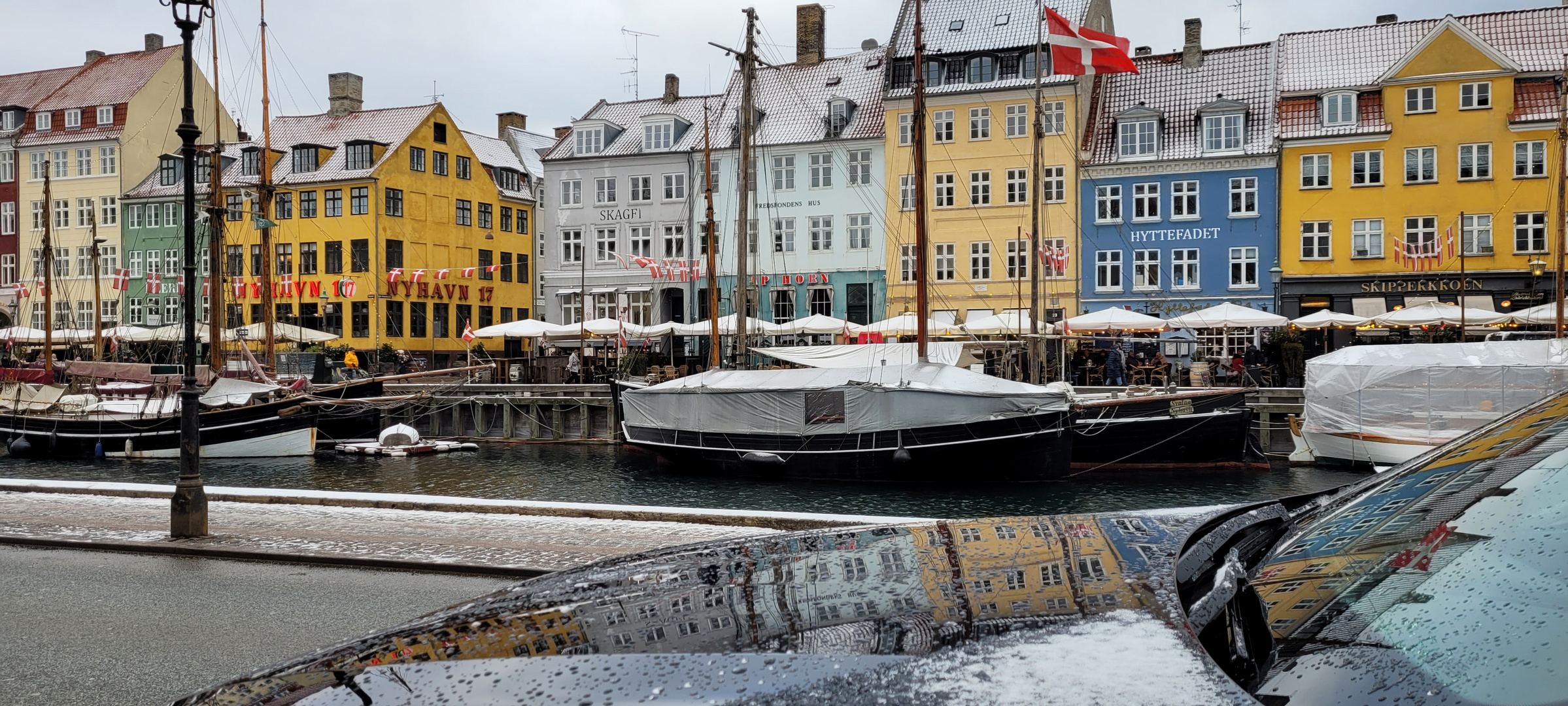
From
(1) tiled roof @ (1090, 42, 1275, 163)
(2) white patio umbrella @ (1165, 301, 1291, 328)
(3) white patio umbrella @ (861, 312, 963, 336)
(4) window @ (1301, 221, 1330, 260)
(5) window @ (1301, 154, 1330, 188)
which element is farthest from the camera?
(1) tiled roof @ (1090, 42, 1275, 163)

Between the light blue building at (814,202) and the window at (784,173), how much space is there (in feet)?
0.14

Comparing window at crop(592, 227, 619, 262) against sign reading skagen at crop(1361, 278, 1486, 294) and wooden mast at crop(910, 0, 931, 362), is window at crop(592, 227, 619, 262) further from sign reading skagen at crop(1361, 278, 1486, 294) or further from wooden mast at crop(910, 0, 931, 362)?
sign reading skagen at crop(1361, 278, 1486, 294)

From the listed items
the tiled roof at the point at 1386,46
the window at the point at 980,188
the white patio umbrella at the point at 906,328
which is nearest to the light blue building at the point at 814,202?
the window at the point at 980,188

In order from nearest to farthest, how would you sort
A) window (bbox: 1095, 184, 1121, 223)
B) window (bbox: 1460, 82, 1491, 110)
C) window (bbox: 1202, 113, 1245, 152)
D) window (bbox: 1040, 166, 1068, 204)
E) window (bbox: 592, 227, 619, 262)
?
window (bbox: 1460, 82, 1491, 110) < window (bbox: 1202, 113, 1245, 152) < window (bbox: 1095, 184, 1121, 223) < window (bbox: 1040, 166, 1068, 204) < window (bbox: 592, 227, 619, 262)

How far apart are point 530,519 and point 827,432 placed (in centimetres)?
1674

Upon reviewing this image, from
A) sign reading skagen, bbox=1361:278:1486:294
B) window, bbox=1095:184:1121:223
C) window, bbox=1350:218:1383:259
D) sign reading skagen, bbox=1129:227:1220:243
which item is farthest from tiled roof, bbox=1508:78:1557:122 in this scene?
window, bbox=1095:184:1121:223

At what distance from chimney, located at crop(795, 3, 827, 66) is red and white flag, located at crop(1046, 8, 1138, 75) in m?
30.0

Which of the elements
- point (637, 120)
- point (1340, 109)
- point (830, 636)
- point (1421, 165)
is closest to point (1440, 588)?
point (830, 636)

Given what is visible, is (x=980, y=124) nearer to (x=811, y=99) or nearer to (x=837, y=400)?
(x=811, y=99)

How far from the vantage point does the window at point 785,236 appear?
53938mm

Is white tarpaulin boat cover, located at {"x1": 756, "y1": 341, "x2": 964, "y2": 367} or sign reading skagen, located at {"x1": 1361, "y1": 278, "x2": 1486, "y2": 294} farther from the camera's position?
sign reading skagen, located at {"x1": 1361, "y1": 278, "x2": 1486, "y2": 294}

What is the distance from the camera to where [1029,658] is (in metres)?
1.80

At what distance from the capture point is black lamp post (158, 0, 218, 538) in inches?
457

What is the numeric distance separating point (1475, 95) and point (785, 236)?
28010 millimetres
